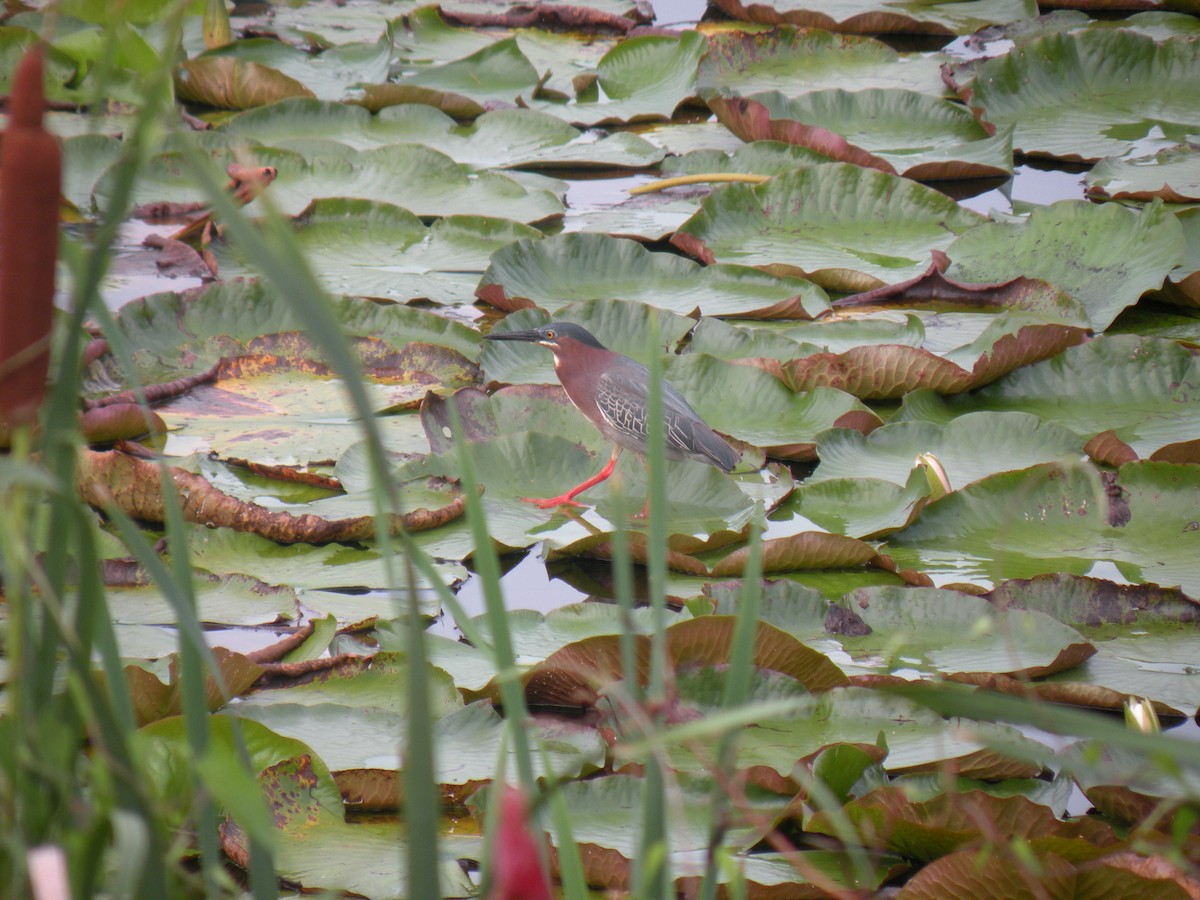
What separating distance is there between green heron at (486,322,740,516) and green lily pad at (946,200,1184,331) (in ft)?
3.50

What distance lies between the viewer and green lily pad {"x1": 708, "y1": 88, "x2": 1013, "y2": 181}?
15.1 feet

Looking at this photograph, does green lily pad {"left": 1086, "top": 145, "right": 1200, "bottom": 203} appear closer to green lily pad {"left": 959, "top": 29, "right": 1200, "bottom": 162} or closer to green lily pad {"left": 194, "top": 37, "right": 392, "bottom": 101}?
green lily pad {"left": 959, "top": 29, "right": 1200, "bottom": 162}

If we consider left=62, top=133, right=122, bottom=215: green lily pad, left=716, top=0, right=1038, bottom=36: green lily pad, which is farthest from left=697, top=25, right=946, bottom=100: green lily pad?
left=62, top=133, right=122, bottom=215: green lily pad

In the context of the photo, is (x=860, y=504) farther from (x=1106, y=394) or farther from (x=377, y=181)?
(x=377, y=181)

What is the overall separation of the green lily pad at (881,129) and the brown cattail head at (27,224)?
405 centimetres

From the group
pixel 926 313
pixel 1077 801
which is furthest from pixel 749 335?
pixel 1077 801

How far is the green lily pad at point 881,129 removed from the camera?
15.1 feet

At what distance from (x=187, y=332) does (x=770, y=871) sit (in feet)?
8.05

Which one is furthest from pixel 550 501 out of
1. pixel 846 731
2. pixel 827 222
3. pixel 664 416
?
pixel 827 222

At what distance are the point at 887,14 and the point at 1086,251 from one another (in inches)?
94.6

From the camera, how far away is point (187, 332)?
362 centimetres

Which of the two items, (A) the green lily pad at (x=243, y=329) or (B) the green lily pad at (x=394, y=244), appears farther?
(B) the green lily pad at (x=394, y=244)

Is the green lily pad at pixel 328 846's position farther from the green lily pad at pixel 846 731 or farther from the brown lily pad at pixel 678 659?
the green lily pad at pixel 846 731

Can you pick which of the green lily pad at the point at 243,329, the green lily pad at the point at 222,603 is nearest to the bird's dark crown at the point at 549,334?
the green lily pad at the point at 243,329
